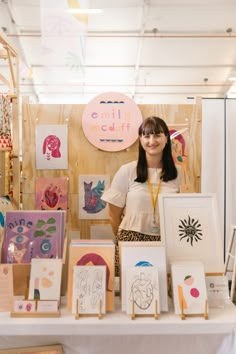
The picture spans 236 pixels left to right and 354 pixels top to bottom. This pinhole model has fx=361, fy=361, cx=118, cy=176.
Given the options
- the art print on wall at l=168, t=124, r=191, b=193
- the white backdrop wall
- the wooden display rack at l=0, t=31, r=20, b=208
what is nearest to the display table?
the wooden display rack at l=0, t=31, r=20, b=208

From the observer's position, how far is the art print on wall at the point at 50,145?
2.65 meters

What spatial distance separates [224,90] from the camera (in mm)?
8344

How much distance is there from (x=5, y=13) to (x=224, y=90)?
5256 millimetres

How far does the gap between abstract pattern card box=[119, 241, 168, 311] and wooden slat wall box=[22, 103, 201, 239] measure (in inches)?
49.1

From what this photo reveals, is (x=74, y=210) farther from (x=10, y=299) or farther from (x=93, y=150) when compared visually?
(x=10, y=299)

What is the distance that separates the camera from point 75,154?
267 cm

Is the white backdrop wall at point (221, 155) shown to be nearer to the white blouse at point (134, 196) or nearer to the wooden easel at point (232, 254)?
the wooden easel at point (232, 254)

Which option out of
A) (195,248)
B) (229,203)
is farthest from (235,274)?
(195,248)

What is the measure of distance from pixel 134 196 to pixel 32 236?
64 cm

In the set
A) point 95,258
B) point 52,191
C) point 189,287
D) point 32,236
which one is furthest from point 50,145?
point 189,287

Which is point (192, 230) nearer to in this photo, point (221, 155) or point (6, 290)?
point (6, 290)

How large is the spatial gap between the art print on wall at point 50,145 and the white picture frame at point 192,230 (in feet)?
4.15

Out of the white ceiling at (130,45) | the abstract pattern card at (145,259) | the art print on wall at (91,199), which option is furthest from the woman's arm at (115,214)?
the white ceiling at (130,45)

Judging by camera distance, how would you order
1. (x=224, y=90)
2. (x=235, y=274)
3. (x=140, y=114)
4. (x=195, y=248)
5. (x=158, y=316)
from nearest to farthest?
(x=158, y=316), (x=195, y=248), (x=140, y=114), (x=235, y=274), (x=224, y=90)
